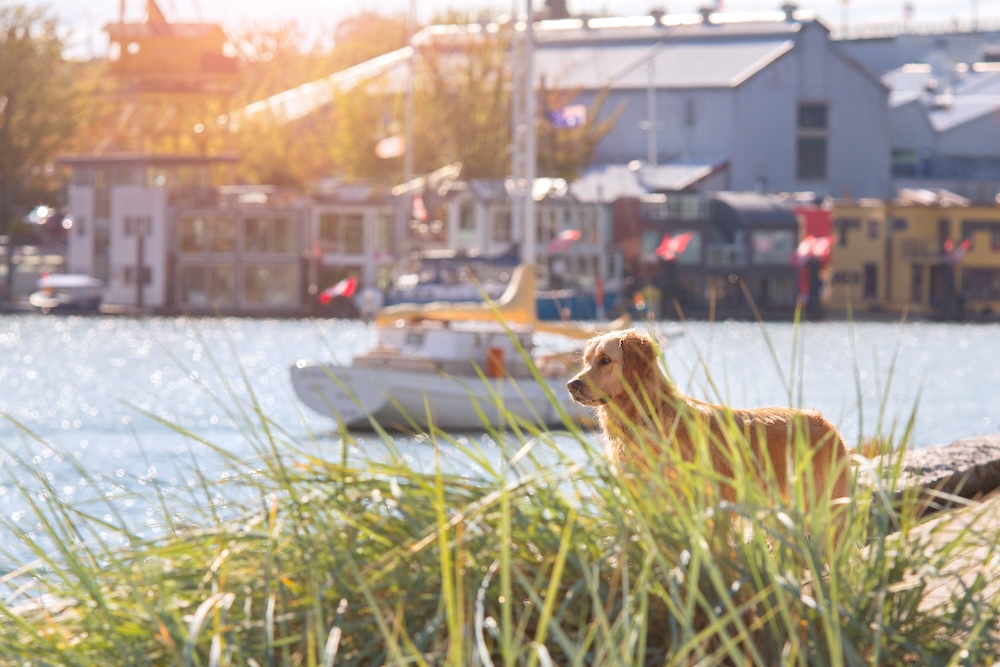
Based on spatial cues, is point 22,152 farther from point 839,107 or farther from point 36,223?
point 839,107

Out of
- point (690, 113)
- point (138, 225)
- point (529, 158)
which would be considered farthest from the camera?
point (690, 113)

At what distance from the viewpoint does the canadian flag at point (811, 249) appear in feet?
281

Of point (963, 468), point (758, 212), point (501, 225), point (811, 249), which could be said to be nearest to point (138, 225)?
point (501, 225)

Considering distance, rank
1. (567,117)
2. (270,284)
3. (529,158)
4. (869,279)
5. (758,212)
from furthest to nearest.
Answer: (869,279), (270,284), (758,212), (567,117), (529,158)

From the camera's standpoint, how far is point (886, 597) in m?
4.36

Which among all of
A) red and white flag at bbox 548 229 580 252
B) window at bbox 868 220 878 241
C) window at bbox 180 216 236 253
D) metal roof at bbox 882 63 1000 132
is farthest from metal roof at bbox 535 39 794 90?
window at bbox 180 216 236 253

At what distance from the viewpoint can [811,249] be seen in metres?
85.7

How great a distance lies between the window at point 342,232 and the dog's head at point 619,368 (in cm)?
A: 8082

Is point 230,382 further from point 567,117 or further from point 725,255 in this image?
point 725,255

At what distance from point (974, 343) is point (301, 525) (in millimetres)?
72020

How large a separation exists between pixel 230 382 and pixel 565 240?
40822mm

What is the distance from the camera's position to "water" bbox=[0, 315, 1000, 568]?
25.6m

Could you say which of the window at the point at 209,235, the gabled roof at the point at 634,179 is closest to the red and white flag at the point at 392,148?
the window at the point at 209,235

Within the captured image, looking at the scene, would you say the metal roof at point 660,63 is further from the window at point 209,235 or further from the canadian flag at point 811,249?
the window at point 209,235
